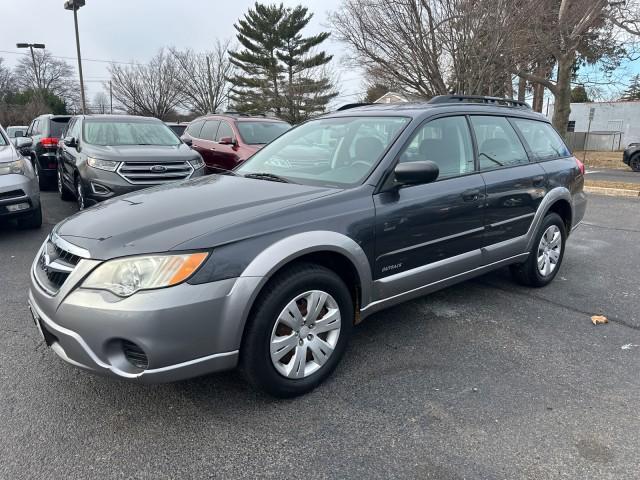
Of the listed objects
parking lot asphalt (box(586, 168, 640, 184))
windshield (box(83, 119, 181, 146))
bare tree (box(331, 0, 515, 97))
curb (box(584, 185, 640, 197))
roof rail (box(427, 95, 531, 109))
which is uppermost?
bare tree (box(331, 0, 515, 97))

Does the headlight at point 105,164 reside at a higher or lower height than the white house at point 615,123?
lower

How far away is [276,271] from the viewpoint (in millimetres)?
2594

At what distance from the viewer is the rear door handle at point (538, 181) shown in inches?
170

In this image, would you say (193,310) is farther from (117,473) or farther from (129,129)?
(129,129)

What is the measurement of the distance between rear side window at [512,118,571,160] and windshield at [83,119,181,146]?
5.57m

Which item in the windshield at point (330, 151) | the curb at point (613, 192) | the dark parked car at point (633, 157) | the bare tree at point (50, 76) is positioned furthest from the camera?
the bare tree at point (50, 76)

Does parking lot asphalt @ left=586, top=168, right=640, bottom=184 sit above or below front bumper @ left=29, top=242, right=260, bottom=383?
below

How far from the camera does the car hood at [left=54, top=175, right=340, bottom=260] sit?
2.45 m

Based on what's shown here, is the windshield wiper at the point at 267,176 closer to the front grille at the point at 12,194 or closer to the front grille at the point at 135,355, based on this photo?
the front grille at the point at 135,355

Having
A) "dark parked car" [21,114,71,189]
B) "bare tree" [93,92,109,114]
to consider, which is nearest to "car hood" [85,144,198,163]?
"dark parked car" [21,114,71,189]

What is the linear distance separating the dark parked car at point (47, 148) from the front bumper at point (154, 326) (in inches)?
357

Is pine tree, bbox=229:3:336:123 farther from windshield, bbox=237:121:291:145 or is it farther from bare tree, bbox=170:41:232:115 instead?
windshield, bbox=237:121:291:145

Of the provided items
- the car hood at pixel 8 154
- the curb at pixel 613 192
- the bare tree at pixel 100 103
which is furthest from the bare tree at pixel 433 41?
the bare tree at pixel 100 103

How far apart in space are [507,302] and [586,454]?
2094 millimetres
